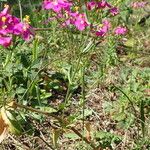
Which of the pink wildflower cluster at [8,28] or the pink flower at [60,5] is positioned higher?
the pink flower at [60,5]

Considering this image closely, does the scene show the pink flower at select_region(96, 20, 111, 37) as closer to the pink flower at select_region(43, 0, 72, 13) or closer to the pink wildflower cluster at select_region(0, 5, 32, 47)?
the pink flower at select_region(43, 0, 72, 13)

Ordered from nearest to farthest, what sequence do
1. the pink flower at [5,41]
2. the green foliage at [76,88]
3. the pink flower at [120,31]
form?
the pink flower at [5,41], the green foliage at [76,88], the pink flower at [120,31]

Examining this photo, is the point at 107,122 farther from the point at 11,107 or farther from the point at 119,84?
the point at 11,107

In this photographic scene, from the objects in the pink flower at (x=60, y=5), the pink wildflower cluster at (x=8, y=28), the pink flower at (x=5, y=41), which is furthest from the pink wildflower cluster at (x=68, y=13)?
the pink flower at (x=5, y=41)

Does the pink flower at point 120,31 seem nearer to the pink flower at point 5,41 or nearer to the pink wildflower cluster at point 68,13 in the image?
the pink wildflower cluster at point 68,13

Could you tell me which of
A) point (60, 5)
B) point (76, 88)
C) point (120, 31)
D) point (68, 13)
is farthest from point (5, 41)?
point (120, 31)

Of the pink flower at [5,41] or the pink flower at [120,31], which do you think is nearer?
the pink flower at [5,41]

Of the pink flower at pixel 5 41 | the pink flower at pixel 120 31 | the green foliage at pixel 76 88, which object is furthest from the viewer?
the pink flower at pixel 120 31

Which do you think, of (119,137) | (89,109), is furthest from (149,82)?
(119,137)

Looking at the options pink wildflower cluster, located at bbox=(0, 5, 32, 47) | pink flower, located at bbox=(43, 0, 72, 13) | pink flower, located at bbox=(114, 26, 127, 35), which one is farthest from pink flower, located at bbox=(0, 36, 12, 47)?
pink flower, located at bbox=(114, 26, 127, 35)

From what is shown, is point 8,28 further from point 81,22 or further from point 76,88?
point 76,88

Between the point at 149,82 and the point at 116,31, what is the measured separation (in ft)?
2.85

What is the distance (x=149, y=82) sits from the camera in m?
2.91

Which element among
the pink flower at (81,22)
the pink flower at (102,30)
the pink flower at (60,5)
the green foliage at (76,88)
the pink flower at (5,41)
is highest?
the pink flower at (60,5)
